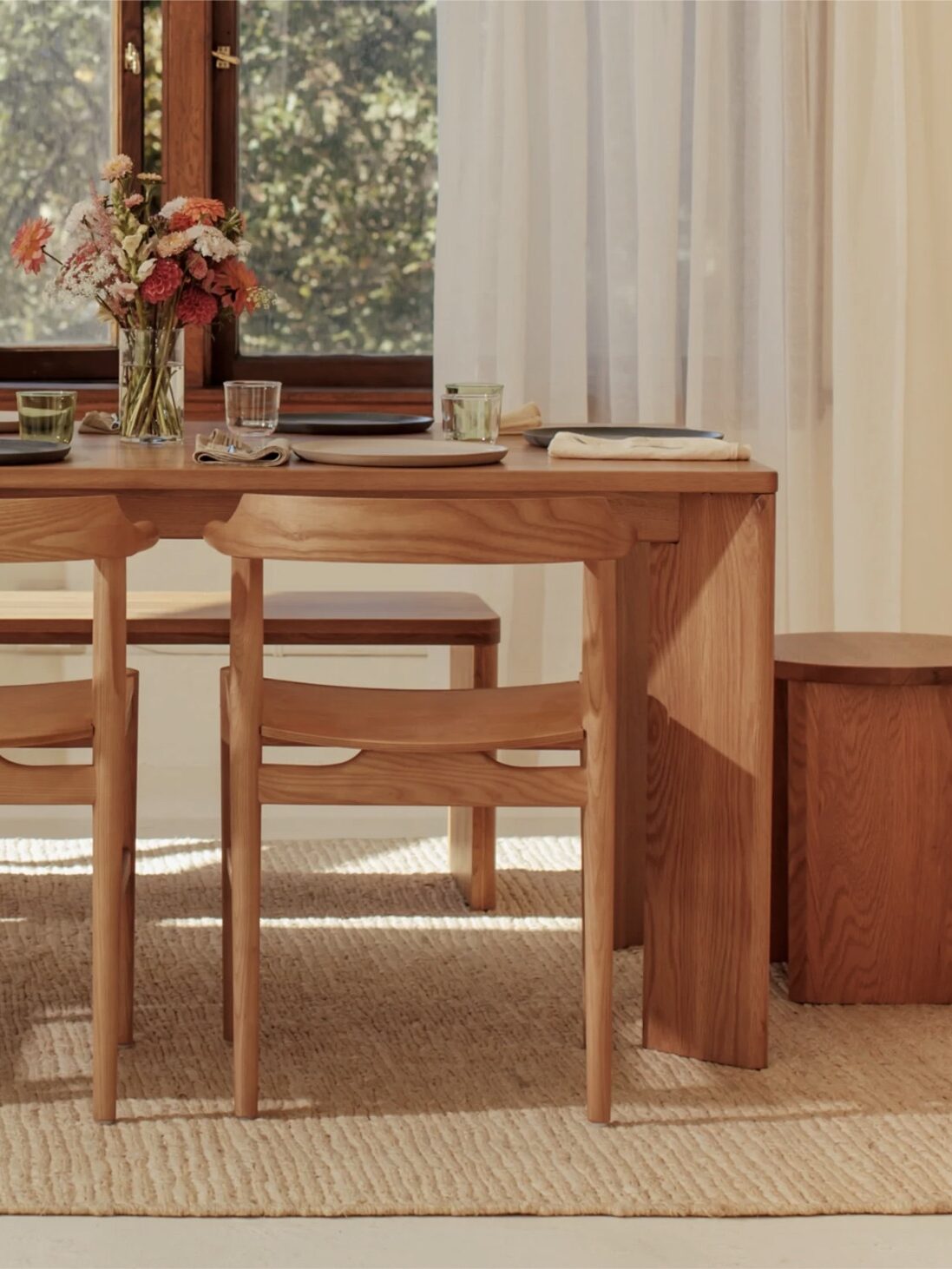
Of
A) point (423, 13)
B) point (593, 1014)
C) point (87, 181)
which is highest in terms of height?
point (423, 13)

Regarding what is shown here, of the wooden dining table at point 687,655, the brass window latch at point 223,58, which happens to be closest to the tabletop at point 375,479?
the wooden dining table at point 687,655

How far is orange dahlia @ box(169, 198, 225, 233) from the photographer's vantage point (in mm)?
2238

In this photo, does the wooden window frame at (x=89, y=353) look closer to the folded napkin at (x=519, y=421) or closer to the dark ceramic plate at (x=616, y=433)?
the folded napkin at (x=519, y=421)

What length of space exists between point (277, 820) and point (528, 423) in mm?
1068

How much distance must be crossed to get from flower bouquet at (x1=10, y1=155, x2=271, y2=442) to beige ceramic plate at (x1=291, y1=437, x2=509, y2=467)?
0.24m

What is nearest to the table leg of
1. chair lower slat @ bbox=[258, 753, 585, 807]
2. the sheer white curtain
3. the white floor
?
chair lower slat @ bbox=[258, 753, 585, 807]

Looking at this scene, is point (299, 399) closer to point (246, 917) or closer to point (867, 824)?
point (867, 824)

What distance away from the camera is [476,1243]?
1.67m

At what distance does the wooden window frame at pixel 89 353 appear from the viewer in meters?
3.45

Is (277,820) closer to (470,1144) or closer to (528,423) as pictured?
(528,423)

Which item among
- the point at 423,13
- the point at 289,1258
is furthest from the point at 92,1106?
the point at 423,13

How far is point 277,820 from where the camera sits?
10.8ft

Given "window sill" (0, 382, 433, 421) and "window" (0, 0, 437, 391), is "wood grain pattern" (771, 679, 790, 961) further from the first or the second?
"window" (0, 0, 437, 391)

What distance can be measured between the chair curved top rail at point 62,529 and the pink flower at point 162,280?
52 centimetres
